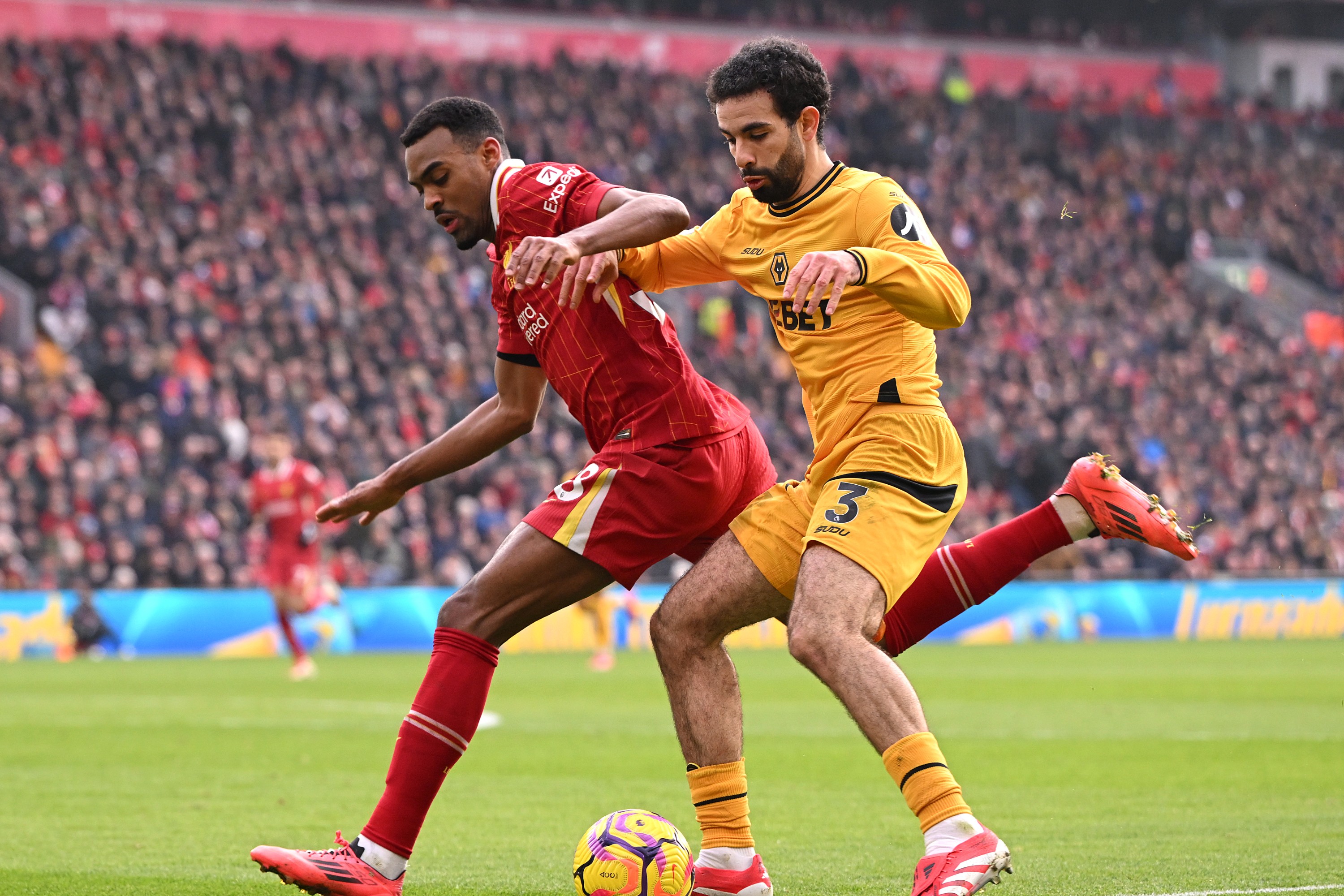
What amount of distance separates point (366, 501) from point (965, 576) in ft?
6.81

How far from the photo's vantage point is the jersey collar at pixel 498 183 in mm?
5590

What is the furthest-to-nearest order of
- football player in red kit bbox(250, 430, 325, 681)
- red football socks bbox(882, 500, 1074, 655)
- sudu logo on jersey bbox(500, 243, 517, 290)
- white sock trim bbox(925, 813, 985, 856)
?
football player in red kit bbox(250, 430, 325, 681), red football socks bbox(882, 500, 1074, 655), sudu logo on jersey bbox(500, 243, 517, 290), white sock trim bbox(925, 813, 985, 856)

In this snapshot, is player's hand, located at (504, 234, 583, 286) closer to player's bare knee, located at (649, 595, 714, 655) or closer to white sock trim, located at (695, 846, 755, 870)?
player's bare knee, located at (649, 595, 714, 655)

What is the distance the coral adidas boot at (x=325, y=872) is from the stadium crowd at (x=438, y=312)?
53.2ft

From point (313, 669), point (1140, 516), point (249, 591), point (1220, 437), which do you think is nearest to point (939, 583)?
point (1140, 516)

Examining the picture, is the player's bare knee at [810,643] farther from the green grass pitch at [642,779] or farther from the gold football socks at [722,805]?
the green grass pitch at [642,779]

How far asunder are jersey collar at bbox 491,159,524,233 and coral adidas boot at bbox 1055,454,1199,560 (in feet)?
6.67

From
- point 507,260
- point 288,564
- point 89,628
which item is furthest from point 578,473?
point 89,628

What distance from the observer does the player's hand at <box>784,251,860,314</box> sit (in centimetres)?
461

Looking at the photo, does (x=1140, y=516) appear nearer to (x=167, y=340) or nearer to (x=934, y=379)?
(x=934, y=379)

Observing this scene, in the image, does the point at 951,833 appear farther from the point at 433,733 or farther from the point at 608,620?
the point at 608,620

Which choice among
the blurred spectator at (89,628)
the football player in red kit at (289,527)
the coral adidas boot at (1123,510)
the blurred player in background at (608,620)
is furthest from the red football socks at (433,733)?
the blurred spectator at (89,628)

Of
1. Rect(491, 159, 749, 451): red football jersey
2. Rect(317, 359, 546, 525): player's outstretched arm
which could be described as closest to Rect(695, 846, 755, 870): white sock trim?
Rect(491, 159, 749, 451): red football jersey

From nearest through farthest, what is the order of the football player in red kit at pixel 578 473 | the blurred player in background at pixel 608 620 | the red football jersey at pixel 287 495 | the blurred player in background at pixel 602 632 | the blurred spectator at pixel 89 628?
the football player in red kit at pixel 578 473
the red football jersey at pixel 287 495
the blurred player in background at pixel 602 632
the blurred player in background at pixel 608 620
the blurred spectator at pixel 89 628
